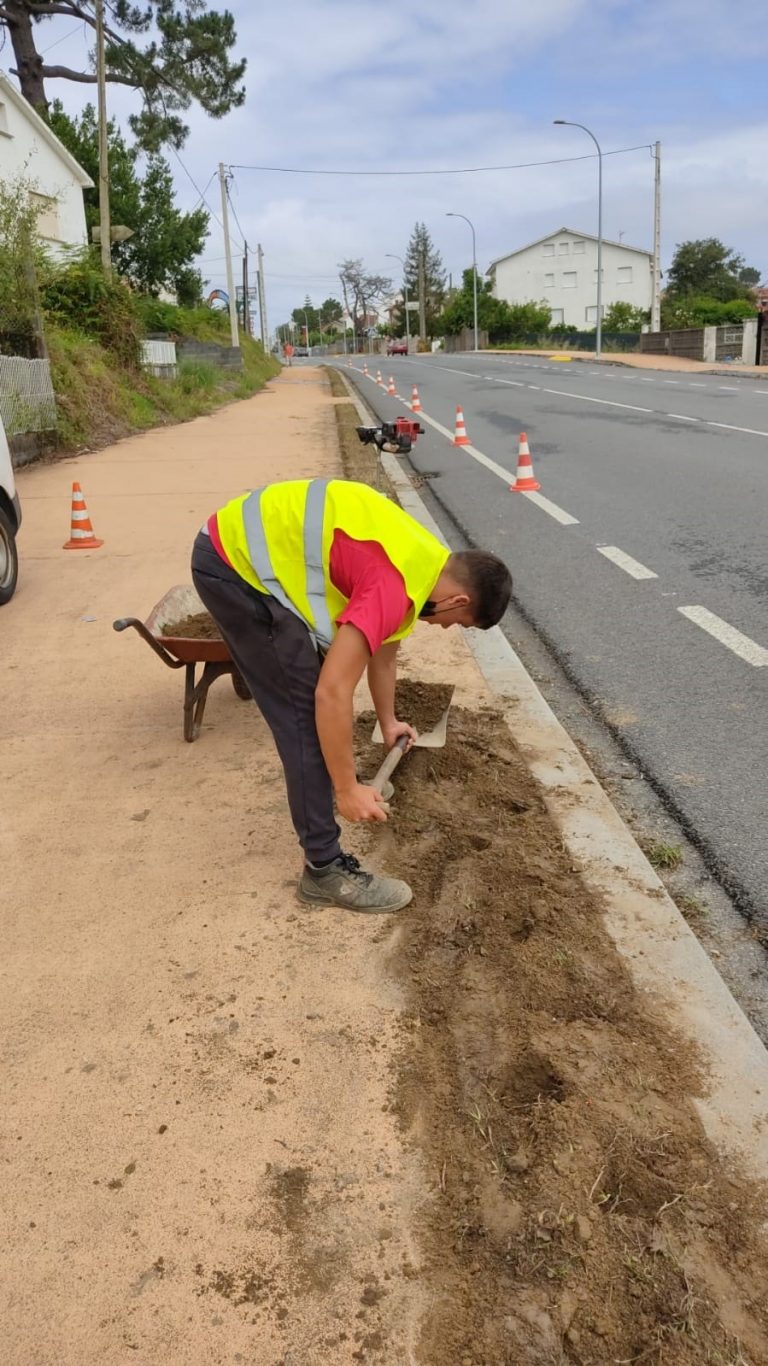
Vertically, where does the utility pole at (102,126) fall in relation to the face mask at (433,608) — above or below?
above

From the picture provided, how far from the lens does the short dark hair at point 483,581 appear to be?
98.1 inches

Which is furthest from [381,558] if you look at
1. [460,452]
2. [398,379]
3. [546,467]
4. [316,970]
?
[398,379]

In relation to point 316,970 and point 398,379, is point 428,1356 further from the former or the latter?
point 398,379

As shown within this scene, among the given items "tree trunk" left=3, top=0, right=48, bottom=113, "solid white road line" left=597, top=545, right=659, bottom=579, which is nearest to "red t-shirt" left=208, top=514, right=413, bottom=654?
"solid white road line" left=597, top=545, right=659, bottom=579

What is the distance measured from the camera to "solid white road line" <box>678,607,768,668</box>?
193 inches

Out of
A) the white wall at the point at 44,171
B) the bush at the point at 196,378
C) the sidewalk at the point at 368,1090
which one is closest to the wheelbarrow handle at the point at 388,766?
the sidewalk at the point at 368,1090

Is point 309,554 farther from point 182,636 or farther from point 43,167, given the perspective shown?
point 43,167

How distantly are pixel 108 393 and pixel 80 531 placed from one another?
10020mm

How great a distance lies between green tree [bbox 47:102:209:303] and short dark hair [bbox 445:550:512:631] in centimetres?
3614

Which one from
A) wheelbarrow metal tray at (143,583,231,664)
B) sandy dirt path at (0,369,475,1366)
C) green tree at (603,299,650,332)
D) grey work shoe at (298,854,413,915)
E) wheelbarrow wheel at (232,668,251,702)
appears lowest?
sandy dirt path at (0,369,475,1366)

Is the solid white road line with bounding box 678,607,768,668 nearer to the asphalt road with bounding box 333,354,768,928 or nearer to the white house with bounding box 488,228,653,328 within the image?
the asphalt road with bounding box 333,354,768,928

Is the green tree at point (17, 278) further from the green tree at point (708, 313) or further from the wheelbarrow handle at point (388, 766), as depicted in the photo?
the green tree at point (708, 313)

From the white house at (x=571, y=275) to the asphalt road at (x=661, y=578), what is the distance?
72116 mm

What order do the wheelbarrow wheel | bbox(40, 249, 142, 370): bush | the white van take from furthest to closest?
bbox(40, 249, 142, 370): bush < the white van < the wheelbarrow wheel
